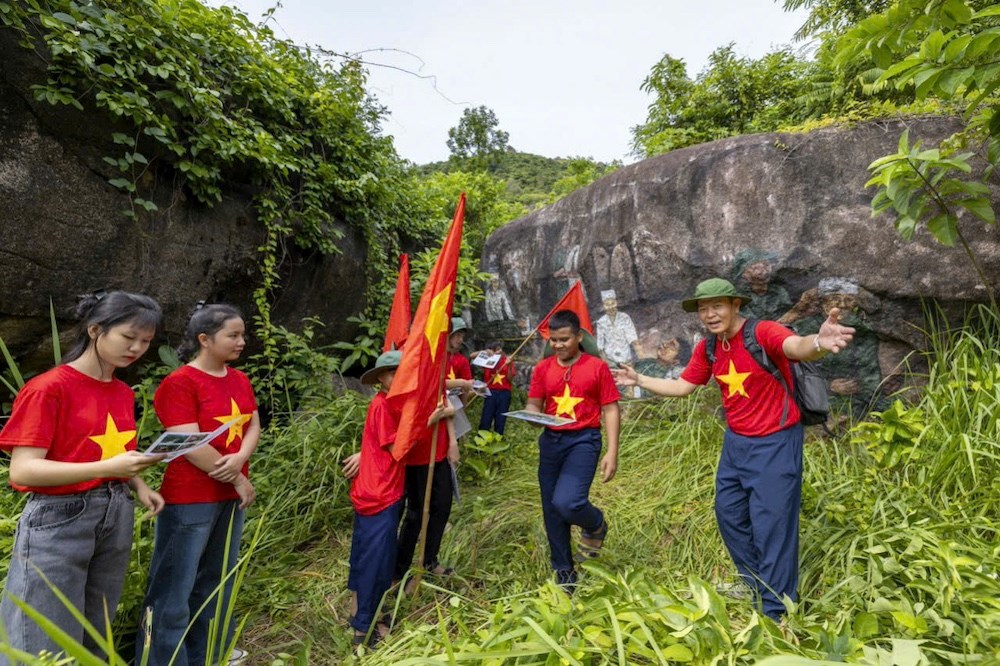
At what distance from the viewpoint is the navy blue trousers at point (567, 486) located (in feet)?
8.59

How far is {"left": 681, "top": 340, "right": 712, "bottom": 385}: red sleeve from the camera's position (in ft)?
8.71

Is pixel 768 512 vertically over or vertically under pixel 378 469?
over

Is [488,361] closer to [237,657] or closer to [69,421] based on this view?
[237,657]

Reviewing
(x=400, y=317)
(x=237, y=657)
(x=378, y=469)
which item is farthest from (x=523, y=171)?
(x=237, y=657)

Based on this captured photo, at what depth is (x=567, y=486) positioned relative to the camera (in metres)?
2.65

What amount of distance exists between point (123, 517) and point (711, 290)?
2.58 metres

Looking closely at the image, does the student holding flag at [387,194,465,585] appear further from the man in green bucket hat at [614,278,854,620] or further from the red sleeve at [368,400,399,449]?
the man in green bucket hat at [614,278,854,620]

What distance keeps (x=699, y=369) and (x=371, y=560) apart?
6.24 feet

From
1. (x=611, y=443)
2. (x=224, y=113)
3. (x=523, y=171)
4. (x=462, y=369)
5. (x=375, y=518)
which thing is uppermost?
(x=523, y=171)

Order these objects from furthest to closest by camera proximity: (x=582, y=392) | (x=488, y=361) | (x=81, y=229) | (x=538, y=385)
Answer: (x=488, y=361) < (x=81, y=229) < (x=538, y=385) < (x=582, y=392)

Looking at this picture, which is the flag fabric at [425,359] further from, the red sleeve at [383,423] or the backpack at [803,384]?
the backpack at [803,384]

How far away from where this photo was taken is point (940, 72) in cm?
186

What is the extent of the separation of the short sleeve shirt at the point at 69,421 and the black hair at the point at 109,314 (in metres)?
0.11

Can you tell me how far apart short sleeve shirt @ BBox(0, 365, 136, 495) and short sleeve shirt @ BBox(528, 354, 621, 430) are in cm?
195
